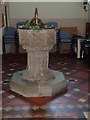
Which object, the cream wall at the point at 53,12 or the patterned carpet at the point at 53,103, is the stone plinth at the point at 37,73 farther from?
the cream wall at the point at 53,12

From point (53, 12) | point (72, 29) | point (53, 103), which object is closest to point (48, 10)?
point (53, 12)

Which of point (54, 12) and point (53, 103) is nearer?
point (53, 103)

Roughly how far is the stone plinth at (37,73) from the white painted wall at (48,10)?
3.87 meters

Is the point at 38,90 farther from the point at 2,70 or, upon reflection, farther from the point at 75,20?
the point at 75,20

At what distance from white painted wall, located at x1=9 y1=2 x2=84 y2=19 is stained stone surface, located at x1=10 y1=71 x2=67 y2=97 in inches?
159

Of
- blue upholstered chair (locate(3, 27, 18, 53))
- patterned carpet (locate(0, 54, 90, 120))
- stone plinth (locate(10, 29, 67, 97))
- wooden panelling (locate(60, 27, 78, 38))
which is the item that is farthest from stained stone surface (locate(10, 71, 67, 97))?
wooden panelling (locate(60, 27, 78, 38))

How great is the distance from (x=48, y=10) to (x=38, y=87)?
4528 millimetres

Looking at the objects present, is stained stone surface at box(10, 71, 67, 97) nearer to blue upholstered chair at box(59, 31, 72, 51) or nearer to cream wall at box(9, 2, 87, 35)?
blue upholstered chair at box(59, 31, 72, 51)

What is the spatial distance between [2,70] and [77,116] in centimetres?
287

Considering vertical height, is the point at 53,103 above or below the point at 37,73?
below

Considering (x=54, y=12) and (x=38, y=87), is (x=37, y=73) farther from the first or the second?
(x=54, y=12)

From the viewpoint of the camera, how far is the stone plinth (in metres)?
3.84

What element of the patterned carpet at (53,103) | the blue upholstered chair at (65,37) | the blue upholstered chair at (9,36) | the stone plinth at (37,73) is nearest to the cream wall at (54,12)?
the blue upholstered chair at (9,36)

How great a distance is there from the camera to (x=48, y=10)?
25.3 ft
